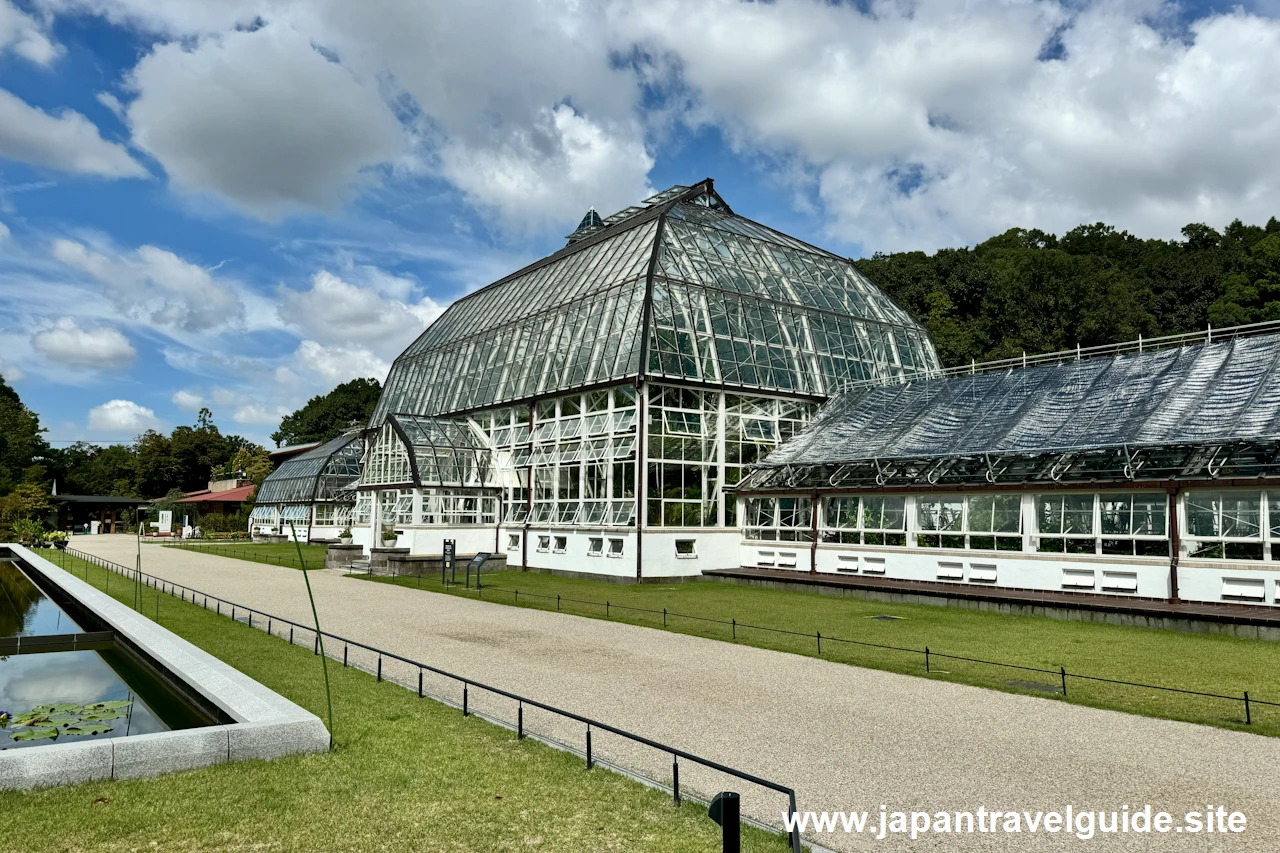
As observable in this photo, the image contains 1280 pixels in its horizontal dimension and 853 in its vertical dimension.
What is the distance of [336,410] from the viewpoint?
127 metres

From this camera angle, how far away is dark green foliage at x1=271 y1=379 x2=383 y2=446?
125688mm

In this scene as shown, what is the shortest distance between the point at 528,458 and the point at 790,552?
1531 centimetres

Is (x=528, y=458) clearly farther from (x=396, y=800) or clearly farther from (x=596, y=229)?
(x=396, y=800)

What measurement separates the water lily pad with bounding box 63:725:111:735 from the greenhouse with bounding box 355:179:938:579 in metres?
24.5

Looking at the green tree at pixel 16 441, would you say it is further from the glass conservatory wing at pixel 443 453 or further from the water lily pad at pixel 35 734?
the water lily pad at pixel 35 734

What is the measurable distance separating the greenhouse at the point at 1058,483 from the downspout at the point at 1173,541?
56mm

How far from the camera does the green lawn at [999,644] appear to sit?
14469 mm

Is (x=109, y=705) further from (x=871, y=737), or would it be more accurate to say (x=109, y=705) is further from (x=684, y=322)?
(x=684, y=322)

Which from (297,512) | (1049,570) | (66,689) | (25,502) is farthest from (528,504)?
(25,502)

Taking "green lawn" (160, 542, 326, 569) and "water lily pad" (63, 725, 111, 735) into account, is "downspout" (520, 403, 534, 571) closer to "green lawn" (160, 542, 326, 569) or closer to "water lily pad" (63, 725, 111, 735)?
"green lawn" (160, 542, 326, 569)

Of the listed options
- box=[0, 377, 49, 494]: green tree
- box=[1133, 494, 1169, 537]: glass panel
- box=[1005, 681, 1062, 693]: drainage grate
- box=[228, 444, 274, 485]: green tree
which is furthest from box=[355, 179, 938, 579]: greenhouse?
box=[0, 377, 49, 494]: green tree

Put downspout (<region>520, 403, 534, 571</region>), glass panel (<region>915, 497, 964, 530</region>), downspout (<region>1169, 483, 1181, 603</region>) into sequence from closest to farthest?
downspout (<region>1169, 483, 1181, 603</region>)
glass panel (<region>915, 497, 964, 530</region>)
downspout (<region>520, 403, 534, 571</region>)

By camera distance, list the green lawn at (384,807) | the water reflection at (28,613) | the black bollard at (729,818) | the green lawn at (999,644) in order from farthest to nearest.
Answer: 1. the water reflection at (28,613)
2. the green lawn at (999,644)
3. the green lawn at (384,807)
4. the black bollard at (729,818)

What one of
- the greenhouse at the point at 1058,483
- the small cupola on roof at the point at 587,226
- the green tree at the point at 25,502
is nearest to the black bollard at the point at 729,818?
the greenhouse at the point at 1058,483
